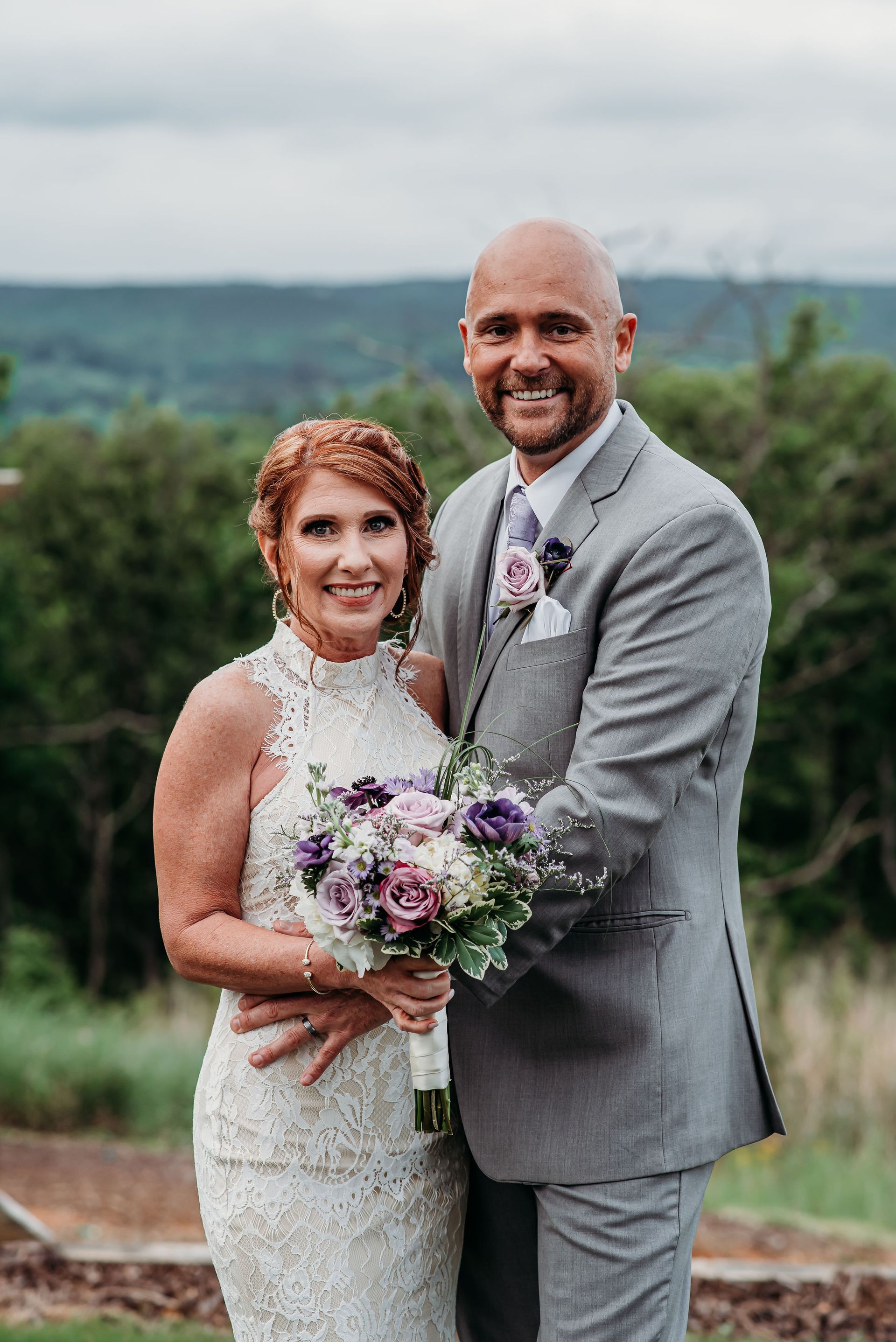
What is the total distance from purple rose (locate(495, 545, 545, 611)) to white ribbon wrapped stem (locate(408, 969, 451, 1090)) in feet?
3.07

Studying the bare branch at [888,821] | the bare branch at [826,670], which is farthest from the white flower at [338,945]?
the bare branch at [888,821]

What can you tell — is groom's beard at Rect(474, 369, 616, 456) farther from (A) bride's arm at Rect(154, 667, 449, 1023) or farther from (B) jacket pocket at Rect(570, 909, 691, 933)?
(B) jacket pocket at Rect(570, 909, 691, 933)

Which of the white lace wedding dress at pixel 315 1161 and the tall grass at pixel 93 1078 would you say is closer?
the white lace wedding dress at pixel 315 1161

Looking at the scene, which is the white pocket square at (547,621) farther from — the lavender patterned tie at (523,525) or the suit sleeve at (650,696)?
the lavender patterned tie at (523,525)

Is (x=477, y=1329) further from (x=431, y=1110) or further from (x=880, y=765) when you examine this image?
(x=880, y=765)

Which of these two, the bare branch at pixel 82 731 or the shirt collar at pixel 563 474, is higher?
the bare branch at pixel 82 731

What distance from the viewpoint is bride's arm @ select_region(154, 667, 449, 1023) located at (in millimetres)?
2955

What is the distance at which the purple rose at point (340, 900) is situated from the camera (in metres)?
2.52

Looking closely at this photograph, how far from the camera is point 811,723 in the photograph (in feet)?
91.7

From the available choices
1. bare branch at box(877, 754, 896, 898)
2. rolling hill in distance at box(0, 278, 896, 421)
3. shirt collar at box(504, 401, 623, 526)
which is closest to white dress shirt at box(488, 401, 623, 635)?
shirt collar at box(504, 401, 623, 526)

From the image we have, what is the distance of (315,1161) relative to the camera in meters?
3.00

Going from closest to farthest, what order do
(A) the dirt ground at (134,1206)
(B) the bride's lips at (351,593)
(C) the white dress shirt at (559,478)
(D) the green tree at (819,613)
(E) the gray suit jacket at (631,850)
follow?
(E) the gray suit jacket at (631,850), (B) the bride's lips at (351,593), (C) the white dress shirt at (559,478), (A) the dirt ground at (134,1206), (D) the green tree at (819,613)

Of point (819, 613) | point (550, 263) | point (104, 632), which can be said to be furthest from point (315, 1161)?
point (104, 632)

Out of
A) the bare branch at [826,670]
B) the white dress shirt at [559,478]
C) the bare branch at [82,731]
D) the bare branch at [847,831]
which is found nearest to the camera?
the white dress shirt at [559,478]
